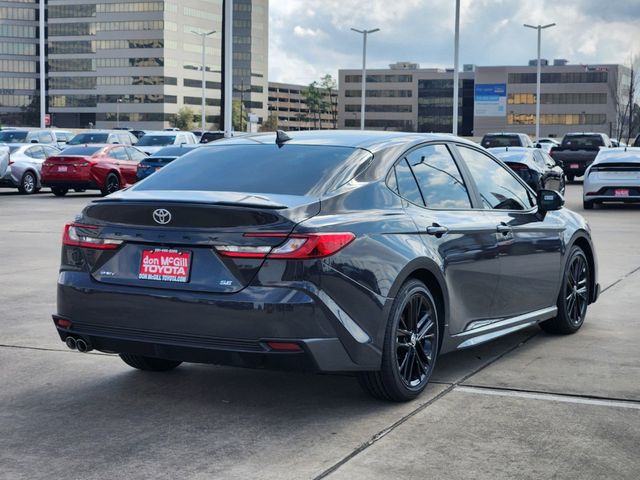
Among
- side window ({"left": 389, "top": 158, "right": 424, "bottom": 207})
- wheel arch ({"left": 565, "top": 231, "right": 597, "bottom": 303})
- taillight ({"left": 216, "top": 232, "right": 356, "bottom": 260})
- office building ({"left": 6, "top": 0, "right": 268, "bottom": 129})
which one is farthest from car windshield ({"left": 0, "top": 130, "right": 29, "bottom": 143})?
office building ({"left": 6, "top": 0, "right": 268, "bottom": 129})

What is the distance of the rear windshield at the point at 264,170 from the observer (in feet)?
18.7

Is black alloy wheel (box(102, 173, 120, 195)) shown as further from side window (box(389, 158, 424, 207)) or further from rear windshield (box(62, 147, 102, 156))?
side window (box(389, 158, 424, 207))

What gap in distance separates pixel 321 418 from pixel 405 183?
1513mm

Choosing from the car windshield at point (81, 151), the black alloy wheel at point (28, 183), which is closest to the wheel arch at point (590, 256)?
the car windshield at point (81, 151)

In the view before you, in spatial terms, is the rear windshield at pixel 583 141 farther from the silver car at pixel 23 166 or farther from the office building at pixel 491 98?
the office building at pixel 491 98

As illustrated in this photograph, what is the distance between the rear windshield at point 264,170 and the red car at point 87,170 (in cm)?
2263

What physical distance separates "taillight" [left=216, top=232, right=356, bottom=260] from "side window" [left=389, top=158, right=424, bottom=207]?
96cm

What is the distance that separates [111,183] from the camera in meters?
29.0

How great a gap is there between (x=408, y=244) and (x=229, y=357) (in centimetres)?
121

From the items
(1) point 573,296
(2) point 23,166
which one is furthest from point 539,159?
(1) point 573,296

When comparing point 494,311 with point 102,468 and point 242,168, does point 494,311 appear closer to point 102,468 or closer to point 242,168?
point 242,168

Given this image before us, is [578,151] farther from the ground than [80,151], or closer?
farther from the ground

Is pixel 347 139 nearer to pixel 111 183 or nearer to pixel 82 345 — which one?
pixel 82 345

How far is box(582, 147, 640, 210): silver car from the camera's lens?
2328 cm
